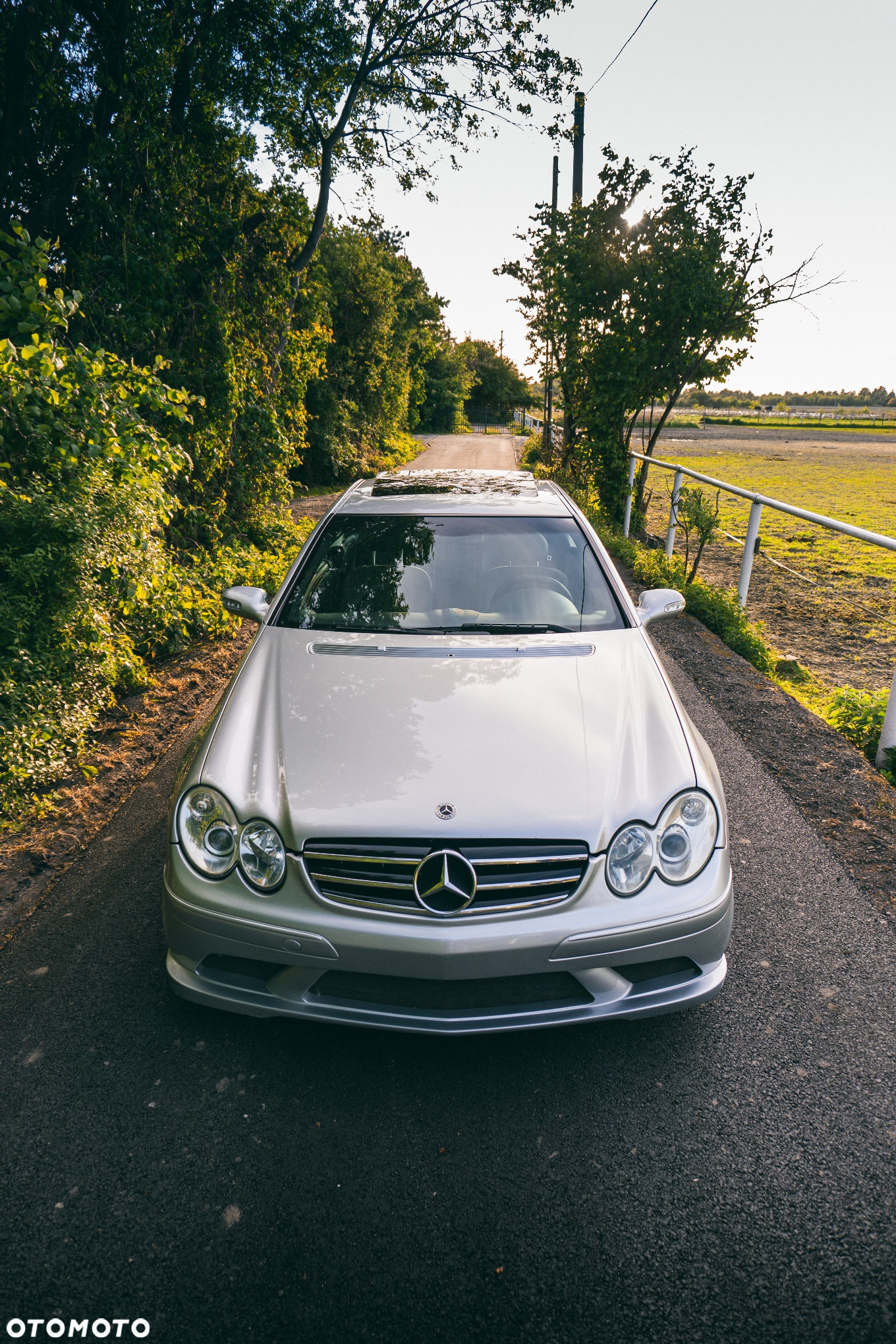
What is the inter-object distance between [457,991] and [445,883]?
307 mm

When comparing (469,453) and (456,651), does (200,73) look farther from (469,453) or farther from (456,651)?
(469,453)

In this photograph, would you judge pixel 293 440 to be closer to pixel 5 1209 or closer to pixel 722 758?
pixel 722 758

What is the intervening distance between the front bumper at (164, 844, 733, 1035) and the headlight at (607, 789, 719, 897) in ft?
0.13

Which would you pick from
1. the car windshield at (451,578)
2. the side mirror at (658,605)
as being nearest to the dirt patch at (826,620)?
the side mirror at (658,605)

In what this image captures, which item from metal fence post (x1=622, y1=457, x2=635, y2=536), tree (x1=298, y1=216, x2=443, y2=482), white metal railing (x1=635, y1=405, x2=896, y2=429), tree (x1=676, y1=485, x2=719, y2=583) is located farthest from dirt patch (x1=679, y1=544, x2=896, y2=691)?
white metal railing (x1=635, y1=405, x2=896, y2=429)

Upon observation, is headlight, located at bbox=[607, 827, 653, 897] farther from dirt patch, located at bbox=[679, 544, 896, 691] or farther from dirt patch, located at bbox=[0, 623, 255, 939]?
dirt patch, located at bbox=[679, 544, 896, 691]

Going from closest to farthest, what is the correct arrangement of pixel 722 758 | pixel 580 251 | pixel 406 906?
pixel 406 906
pixel 722 758
pixel 580 251

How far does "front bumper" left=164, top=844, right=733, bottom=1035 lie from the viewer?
6.39ft

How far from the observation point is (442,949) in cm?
192

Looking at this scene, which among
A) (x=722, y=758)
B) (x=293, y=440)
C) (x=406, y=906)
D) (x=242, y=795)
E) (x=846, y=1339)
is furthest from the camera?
(x=293, y=440)

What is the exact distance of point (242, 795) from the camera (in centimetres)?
218

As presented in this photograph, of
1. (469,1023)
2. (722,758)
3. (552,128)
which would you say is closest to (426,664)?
(469,1023)

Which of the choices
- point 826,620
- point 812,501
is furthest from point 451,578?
point 812,501

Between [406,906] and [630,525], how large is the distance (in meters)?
9.90
